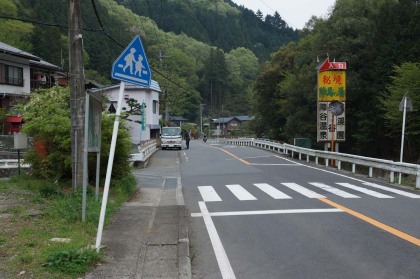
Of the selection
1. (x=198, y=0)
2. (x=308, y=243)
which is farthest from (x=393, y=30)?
(x=198, y=0)

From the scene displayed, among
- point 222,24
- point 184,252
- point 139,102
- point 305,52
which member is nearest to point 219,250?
point 184,252

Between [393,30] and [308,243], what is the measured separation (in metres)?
29.1

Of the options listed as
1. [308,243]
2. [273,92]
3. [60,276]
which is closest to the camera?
[60,276]

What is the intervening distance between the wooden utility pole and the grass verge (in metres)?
1.13

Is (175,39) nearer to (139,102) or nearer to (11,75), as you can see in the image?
(139,102)

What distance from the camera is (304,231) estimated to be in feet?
24.9

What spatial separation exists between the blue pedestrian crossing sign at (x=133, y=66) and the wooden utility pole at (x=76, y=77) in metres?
3.88

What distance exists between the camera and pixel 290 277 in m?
5.30

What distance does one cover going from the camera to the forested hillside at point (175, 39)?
43000 millimetres

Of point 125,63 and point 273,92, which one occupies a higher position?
point 273,92

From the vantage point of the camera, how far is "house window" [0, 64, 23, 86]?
34562 mm

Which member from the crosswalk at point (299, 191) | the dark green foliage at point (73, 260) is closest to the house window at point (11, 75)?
the crosswalk at point (299, 191)

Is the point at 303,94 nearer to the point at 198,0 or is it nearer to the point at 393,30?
the point at 393,30

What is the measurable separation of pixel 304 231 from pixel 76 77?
613 centimetres
